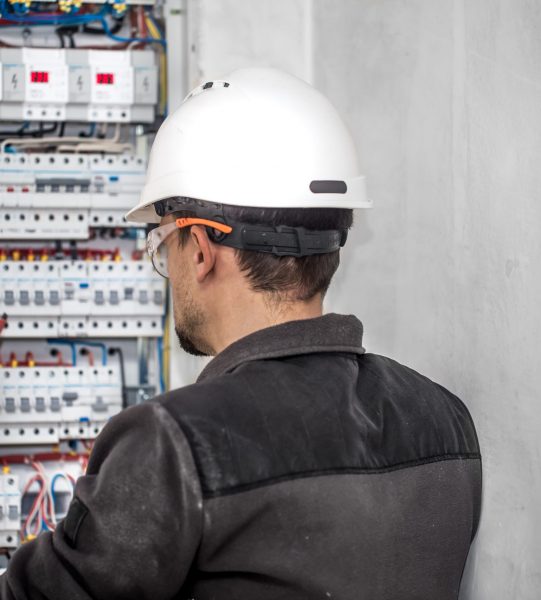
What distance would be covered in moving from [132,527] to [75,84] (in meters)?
2.06

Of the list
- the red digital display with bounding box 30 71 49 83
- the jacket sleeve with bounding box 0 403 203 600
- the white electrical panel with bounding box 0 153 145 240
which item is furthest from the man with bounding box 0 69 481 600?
the red digital display with bounding box 30 71 49 83

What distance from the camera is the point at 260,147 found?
144 centimetres

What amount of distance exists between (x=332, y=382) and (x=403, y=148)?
28.1 inches

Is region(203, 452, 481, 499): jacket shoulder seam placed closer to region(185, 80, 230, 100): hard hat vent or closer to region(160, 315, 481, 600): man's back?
region(160, 315, 481, 600): man's back

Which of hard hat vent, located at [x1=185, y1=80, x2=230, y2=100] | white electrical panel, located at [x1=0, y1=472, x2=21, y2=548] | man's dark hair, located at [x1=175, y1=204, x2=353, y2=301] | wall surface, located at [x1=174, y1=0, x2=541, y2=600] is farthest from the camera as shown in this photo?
white electrical panel, located at [x1=0, y1=472, x2=21, y2=548]

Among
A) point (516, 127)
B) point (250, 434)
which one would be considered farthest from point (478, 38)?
point (250, 434)

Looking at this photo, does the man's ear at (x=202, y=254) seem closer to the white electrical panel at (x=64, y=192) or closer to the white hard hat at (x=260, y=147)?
the white hard hat at (x=260, y=147)

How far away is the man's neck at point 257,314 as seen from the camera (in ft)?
4.55

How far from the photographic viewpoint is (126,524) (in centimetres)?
111

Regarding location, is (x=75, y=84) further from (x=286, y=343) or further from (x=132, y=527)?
(x=132, y=527)

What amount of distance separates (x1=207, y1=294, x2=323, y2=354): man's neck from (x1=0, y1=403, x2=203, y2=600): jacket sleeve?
29 centimetres

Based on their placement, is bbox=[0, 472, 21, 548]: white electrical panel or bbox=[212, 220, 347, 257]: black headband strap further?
bbox=[0, 472, 21, 548]: white electrical panel

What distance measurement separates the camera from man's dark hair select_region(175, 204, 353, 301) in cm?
138

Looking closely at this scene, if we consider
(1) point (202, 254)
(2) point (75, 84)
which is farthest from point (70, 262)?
(1) point (202, 254)
